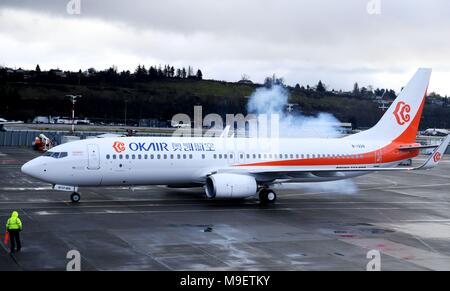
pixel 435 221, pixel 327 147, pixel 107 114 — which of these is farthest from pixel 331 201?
pixel 107 114

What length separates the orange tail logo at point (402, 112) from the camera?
4259 cm

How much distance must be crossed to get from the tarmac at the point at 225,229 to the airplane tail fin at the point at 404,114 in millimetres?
4534

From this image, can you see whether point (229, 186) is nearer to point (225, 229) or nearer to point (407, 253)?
point (225, 229)

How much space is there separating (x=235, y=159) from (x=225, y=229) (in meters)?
10.0

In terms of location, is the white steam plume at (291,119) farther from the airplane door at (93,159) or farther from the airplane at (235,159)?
the airplane door at (93,159)

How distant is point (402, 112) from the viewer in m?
42.6

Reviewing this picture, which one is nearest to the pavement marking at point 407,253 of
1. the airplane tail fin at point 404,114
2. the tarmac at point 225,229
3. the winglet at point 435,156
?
the tarmac at point 225,229

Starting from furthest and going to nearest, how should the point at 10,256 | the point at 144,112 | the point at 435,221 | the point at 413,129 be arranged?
the point at 144,112 → the point at 413,129 → the point at 435,221 → the point at 10,256

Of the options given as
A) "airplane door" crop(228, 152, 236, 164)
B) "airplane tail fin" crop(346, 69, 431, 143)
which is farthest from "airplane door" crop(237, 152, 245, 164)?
"airplane tail fin" crop(346, 69, 431, 143)

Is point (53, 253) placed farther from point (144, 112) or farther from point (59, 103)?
point (59, 103)

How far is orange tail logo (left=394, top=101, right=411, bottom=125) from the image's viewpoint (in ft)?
140

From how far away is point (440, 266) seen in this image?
22234 millimetres

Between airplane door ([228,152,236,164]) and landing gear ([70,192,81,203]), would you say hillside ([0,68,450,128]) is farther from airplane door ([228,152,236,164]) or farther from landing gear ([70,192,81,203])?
landing gear ([70,192,81,203])

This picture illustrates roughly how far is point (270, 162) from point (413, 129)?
38.6 feet
